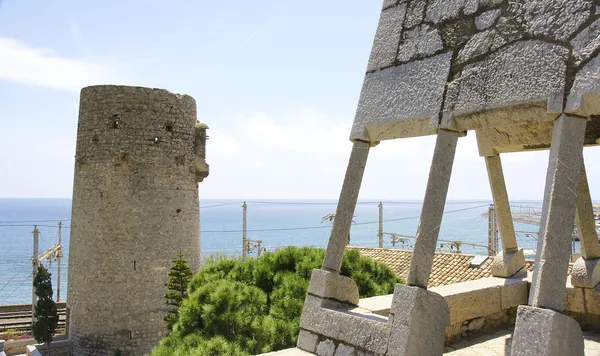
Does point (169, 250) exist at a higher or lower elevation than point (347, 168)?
lower

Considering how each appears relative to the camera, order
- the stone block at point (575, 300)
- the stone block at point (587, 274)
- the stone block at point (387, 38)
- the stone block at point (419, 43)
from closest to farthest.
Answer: the stone block at point (419, 43) < the stone block at point (387, 38) < the stone block at point (587, 274) < the stone block at point (575, 300)

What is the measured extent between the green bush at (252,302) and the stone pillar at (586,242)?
477cm

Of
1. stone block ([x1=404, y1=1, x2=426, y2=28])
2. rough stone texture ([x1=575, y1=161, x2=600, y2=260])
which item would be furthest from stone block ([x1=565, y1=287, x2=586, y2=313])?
stone block ([x1=404, y1=1, x2=426, y2=28])

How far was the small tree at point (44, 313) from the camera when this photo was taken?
18.3 metres

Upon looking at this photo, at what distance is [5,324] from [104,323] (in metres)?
8.92

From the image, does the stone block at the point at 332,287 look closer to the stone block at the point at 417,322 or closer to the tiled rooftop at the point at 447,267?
the stone block at the point at 417,322

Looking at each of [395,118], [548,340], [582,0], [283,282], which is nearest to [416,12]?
[395,118]

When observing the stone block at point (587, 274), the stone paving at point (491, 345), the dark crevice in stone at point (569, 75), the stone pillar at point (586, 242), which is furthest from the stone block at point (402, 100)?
the stone block at point (587, 274)

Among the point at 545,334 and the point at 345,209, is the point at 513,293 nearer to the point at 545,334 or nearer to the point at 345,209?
the point at 345,209

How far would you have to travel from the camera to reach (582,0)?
3.70 meters

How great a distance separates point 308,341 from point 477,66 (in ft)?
9.04

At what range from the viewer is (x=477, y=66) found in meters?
4.24

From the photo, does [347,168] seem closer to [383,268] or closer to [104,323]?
[383,268]

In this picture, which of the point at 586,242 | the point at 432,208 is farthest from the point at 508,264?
the point at 432,208
